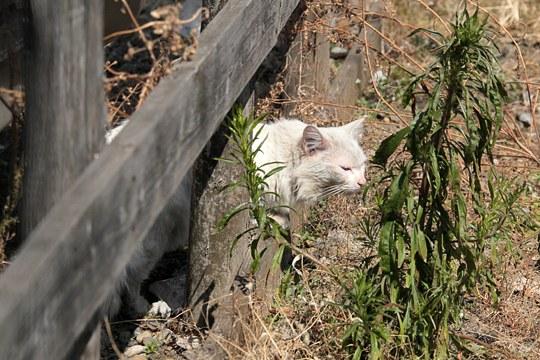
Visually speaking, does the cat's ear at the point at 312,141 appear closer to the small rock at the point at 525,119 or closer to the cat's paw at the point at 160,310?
the cat's paw at the point at 160,310

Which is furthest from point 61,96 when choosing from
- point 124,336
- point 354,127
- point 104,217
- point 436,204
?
point 354,127

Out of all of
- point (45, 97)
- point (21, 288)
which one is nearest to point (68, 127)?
point (45, 97)

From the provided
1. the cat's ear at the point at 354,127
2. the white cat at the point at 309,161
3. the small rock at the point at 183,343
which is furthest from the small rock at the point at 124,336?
the cat's ear at the point at 354,127

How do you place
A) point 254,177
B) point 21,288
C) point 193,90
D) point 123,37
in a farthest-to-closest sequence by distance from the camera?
point 123,37
point 254,177
point 193,90
point 21,288

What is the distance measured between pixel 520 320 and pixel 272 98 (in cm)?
194

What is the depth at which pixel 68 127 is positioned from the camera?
2.15m

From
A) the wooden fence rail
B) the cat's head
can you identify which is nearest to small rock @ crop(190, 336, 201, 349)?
the cat's head

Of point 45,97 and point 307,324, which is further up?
point 45,97

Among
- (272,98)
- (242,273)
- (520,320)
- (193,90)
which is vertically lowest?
(520,320)

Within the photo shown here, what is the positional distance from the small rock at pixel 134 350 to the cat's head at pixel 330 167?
1343 millimetres

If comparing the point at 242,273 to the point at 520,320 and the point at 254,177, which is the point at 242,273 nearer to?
the point at 254,177

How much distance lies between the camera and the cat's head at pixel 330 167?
459 cm

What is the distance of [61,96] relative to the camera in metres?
2.12

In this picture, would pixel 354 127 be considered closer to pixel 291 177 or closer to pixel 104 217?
pixel 291 177
